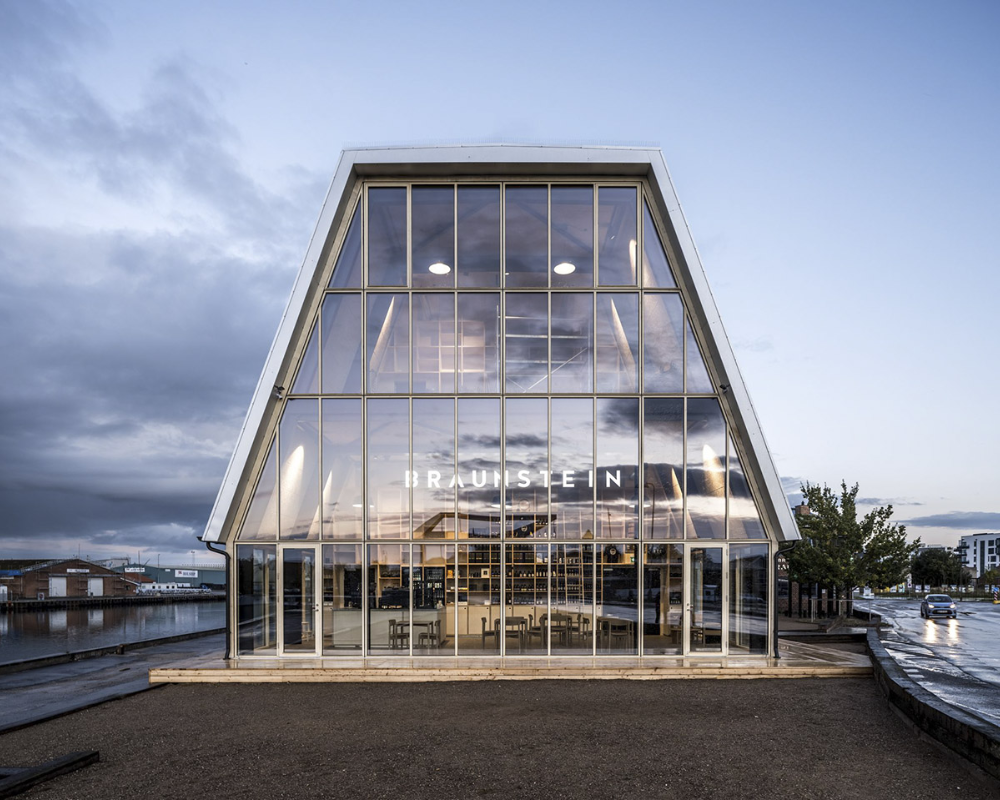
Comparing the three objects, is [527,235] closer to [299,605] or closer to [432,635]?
[432,635]

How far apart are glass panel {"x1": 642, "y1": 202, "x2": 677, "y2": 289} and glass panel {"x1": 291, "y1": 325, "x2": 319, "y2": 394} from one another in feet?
26.0

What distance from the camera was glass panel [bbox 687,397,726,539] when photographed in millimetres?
15688

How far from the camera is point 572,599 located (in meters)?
15.4

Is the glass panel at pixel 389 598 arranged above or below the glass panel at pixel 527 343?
below

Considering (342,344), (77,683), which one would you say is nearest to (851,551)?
(342,344)

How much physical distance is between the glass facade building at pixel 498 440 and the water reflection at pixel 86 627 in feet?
93.7

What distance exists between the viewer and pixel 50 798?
717 centimetres

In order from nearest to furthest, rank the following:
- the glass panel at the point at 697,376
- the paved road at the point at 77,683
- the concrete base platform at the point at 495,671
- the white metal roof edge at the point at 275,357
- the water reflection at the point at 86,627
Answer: the paved road at the point at 77,683
the concrete base platform at the point at 495,671
the white metal roof edge at the point at 275,357
the glass panel at the point at 697,376
the water reflection at the point at 86,627

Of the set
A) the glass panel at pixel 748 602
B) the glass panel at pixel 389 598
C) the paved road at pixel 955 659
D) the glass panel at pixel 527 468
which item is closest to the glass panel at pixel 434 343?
the glass panel at pixel 527 468

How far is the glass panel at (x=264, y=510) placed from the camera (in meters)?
15.7

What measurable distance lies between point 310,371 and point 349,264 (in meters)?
2.72

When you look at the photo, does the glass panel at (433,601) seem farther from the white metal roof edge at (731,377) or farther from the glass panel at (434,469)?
the white metal roof edge at (731,377)

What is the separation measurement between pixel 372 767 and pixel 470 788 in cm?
140

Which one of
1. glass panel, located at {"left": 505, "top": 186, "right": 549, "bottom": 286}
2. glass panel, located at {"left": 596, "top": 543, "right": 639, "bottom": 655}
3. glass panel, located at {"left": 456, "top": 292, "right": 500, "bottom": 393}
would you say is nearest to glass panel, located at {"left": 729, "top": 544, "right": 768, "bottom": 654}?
glass panel, located at {"left": 596, "top": 543, "right": 639, "bottom": 655}
